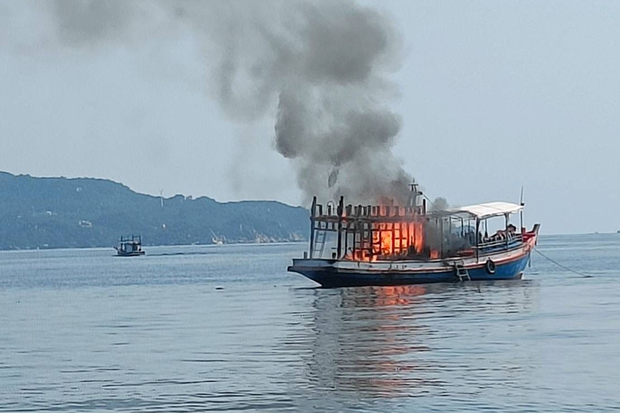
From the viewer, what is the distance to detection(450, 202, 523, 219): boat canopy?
105375 millimetres

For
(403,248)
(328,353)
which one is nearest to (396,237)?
(403,248)

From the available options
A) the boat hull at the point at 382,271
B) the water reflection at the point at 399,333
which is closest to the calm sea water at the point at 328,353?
the water reflection at the point at 399,333

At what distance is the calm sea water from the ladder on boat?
8.92 ft

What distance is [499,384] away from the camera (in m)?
41.8

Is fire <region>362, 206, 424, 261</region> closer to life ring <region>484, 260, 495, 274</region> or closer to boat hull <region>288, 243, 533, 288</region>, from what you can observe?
boat hull <region>288, 243, 533, 288</region>

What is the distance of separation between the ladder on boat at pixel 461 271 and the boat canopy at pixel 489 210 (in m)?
5.51

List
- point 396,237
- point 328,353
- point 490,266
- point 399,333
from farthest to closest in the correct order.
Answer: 1. point 490,266
2. point 396,237
3. point 399,333
4. point 328,353

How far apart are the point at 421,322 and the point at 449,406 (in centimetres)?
2952

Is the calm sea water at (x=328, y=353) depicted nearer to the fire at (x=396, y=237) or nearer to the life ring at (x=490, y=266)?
the fire at (x=396, y=237)

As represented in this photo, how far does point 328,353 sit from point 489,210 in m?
59.0

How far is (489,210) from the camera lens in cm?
10994

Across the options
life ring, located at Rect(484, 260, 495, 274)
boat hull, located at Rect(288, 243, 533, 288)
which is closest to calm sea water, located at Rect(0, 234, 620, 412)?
boat hull, located at Rect(288, 243, 533, 288)

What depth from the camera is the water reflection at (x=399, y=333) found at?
43.5 m

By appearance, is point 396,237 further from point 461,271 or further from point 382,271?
point 382,271
